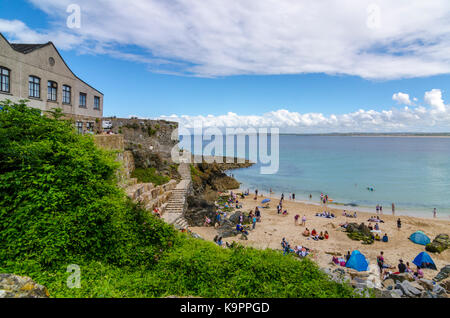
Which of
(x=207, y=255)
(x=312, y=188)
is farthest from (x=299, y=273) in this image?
(x=312, y=188)

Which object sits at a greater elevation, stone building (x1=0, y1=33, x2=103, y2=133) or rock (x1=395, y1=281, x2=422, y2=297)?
stone building (x1=0, y1=33, x2=103, y2=133)

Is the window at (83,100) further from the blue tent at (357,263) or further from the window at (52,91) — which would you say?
the blue tent at (357,263)

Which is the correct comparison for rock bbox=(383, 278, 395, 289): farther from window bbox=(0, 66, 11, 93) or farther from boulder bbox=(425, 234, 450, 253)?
window bbox=(0, 66, 11, 93)

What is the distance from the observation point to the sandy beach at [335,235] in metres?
18.8

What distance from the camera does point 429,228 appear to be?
84.6 feet

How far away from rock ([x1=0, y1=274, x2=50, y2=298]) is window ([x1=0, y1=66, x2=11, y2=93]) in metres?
13.2

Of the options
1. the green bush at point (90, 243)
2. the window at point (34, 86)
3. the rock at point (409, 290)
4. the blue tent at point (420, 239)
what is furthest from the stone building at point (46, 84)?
the blue tent at point (420, 239)

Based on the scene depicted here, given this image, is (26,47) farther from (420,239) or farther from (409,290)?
(420,239)

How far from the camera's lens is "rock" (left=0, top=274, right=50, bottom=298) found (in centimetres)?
494

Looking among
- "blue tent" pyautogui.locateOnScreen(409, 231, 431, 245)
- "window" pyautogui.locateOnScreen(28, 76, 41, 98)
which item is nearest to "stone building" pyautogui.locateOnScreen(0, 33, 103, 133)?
"window" pyautogui.locateOnScreen(28, 76, 41, 98)

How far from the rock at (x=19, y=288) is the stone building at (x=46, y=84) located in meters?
12.7

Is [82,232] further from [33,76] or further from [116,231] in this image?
[33,76]

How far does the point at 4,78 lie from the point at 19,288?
13978 millimetres

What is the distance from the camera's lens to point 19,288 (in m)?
5.17
